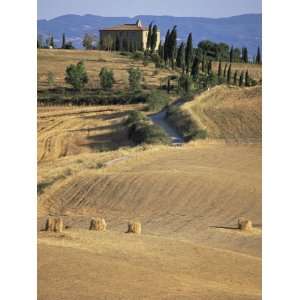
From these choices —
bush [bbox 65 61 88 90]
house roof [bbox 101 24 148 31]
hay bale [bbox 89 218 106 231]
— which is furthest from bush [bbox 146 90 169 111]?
house roof [bbox 101 24 148 31]

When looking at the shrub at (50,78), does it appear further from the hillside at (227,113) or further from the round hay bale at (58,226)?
the round hay bale at (58,226)

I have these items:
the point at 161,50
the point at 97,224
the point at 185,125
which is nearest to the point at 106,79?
the point at 185,125

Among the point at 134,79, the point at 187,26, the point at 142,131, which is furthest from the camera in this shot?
the point at 134,79

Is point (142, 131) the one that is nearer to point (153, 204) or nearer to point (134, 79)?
point (134, 79)

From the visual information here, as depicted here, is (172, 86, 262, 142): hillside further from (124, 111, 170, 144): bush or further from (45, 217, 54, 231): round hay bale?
(45, 217, 54, 231): round hay bale

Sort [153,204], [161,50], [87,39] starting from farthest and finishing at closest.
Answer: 1. [161,50]
2. [153,204]
3. [87,39]
